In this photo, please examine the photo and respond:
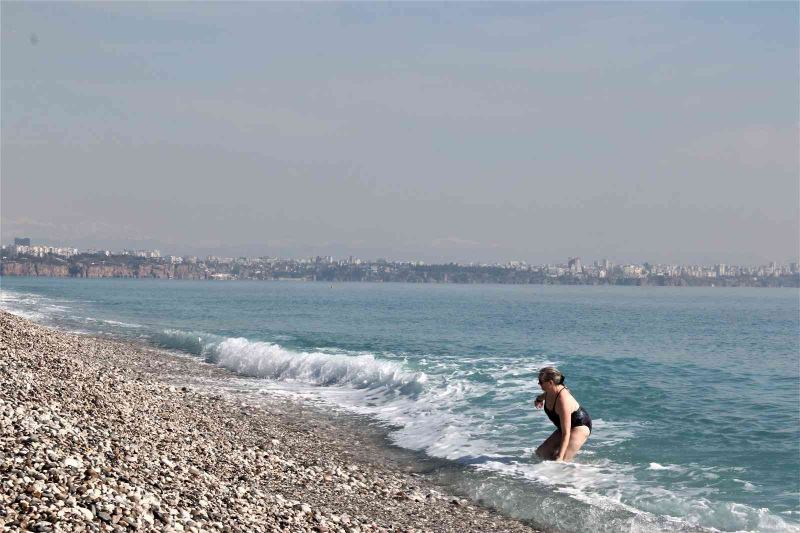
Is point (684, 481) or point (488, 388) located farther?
point (488, 388)

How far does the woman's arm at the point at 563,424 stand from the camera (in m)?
14.0

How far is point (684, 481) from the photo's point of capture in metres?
13.5

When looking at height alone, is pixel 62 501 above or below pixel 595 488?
above

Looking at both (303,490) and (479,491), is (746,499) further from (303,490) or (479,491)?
(303,490)

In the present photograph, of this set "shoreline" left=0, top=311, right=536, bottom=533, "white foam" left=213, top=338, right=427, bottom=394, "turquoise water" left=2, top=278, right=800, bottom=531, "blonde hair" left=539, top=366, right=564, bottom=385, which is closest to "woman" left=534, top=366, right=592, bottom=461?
"blonde hair" left=539, top=366, right=564, bottom=385

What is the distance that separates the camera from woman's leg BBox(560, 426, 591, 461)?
14.4m

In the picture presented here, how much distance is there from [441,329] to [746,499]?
4119 centimetres

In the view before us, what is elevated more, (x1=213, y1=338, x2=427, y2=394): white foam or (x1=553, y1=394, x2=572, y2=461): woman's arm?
(x1=553, y1=394, x2=572, y2=461): woman's arm

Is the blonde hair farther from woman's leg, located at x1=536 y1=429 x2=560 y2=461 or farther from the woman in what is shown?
woman's leg, located at x1=536 y1=429 x2=560 y2=461

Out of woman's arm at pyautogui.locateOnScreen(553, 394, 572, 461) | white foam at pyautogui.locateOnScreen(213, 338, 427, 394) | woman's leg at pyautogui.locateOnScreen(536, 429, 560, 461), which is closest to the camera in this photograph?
woman's arm at pyautogui.locateOnScreen(553, 394, 572, 461)

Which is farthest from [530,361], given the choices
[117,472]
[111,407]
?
[117,472]

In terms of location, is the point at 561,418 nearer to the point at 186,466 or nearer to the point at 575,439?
the point at 575,439

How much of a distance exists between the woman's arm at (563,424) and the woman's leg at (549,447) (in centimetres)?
12

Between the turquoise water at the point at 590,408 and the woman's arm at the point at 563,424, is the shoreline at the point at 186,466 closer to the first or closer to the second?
the turquoise water at the point at 590,408
